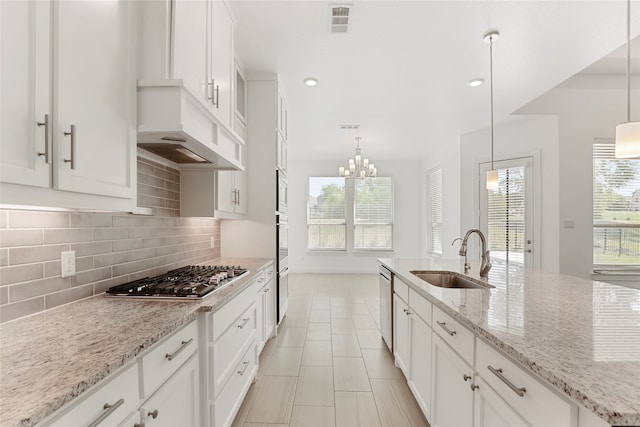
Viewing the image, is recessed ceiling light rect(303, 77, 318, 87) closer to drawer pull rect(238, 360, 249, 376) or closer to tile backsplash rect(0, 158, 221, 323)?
tile backsplash rect(0, 158, 221, 323)

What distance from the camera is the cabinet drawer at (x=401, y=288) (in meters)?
2.35

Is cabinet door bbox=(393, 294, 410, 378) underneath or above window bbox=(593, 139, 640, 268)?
underneath

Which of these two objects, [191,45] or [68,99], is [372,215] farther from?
[68,99]

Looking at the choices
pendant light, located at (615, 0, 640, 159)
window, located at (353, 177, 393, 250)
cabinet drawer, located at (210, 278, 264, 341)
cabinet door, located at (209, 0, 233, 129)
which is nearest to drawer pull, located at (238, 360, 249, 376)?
cabinet drawer, located at (210, 278, 264, 341)

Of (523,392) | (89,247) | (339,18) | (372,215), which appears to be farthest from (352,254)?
(523,392)

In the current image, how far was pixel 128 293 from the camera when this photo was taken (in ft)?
5.27

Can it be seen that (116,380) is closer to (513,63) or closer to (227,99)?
(227,99)

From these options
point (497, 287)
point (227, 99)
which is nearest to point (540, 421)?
point (497, 287)

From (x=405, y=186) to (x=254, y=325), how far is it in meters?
6.60

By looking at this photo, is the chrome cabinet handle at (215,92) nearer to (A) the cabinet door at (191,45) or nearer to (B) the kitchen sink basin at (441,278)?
(A) the cabinet door at (191,45)

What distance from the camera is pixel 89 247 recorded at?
157cm

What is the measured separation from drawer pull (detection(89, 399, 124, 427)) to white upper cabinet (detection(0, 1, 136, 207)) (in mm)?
622

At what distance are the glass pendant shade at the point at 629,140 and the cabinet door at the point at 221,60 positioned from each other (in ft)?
8.02

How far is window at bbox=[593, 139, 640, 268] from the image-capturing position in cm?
453
